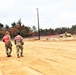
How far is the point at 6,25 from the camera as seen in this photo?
15250cm

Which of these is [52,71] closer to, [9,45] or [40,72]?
[40,72]

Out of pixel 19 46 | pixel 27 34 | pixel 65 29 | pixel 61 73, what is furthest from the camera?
pixel 65 29

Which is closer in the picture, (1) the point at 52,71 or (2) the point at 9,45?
(1) the point at 52,71

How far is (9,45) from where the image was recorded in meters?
23.7

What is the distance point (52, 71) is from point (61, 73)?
877mm

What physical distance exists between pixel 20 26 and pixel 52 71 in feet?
389

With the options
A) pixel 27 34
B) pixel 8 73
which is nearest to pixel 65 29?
pixel 27 34

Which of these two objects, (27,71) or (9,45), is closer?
(27,71)

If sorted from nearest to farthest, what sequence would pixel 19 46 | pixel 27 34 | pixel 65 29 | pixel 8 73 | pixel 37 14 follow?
pixel 8 73 → pixel 19 46 → pixel 37 14 → pixel 27 34 → pixel 65 29

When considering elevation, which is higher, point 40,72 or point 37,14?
point 37,14

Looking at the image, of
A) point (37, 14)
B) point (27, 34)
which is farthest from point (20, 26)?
point (37, 14)

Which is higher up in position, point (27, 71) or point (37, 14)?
point (37, 14)

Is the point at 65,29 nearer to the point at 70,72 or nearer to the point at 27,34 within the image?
the point at 27,34

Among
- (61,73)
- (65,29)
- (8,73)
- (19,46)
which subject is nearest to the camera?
(61,73)
